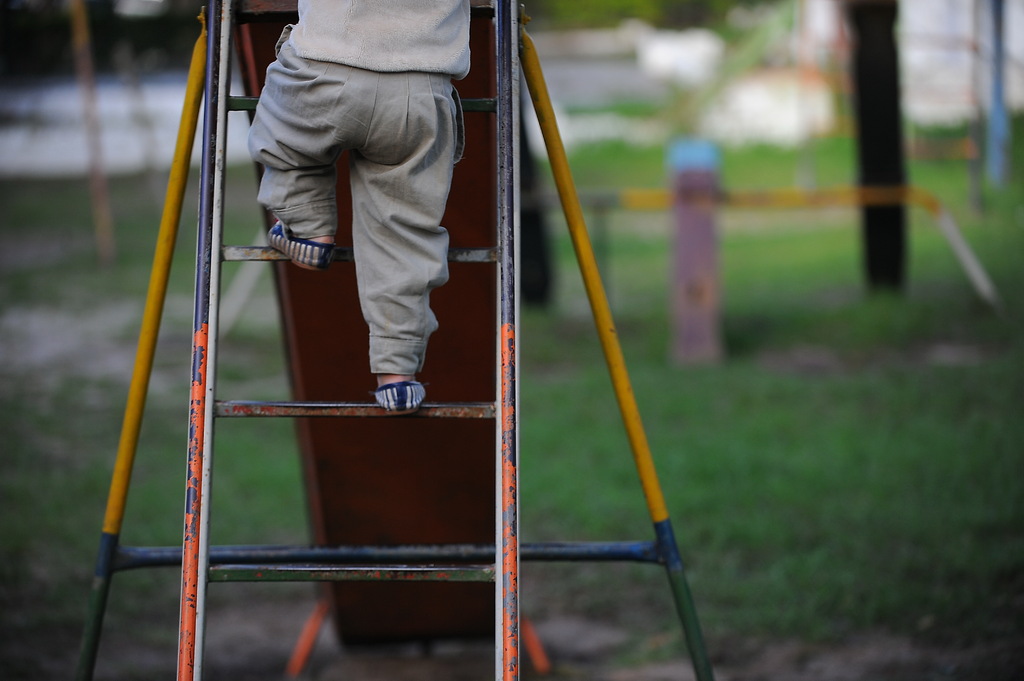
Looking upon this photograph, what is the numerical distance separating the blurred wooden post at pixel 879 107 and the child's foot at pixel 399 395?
18.1 feet

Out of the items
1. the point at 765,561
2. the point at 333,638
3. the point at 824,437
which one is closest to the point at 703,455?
the point at 824,437

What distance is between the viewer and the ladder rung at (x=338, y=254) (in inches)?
84.2

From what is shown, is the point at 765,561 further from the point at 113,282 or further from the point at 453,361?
the point at 113,282

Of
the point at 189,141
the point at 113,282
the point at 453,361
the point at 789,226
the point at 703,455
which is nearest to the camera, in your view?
the point at 189,141

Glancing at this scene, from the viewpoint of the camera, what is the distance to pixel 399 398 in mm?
2129

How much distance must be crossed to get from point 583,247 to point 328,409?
0.65 m

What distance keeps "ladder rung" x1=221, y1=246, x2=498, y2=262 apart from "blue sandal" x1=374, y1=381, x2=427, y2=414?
10.7 inches

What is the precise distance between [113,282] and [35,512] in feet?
15.4

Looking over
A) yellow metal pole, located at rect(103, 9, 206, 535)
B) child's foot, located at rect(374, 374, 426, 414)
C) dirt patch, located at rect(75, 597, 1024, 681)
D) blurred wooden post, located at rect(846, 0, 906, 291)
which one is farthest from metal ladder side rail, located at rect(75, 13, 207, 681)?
blurred wooden post, located at rect(846, 0, 906, 291)

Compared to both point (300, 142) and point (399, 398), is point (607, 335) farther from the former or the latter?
point (300, 142)

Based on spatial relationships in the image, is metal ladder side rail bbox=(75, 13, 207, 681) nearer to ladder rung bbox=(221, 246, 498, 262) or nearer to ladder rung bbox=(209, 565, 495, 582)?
ladder rung bbox=(221, 246, 498, 262)

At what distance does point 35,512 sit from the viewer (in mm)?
4410

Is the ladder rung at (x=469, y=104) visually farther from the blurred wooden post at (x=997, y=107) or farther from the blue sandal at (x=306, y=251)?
the blurred wooden post at (x=997, y=107)

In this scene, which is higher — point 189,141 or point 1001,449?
point 189,141
